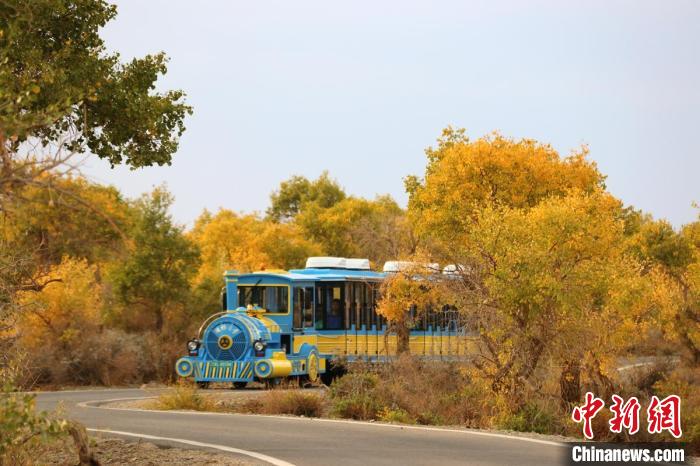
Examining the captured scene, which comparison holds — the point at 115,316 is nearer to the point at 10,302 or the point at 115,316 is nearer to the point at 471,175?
the point at 471,175

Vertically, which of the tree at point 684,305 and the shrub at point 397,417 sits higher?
the tree at point 684,305

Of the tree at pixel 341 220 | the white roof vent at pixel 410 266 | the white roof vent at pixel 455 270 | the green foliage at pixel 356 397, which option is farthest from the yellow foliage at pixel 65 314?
the tree at pixel 341 220

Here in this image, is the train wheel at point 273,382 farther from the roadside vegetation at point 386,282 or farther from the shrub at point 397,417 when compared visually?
the shrub at point 397,417

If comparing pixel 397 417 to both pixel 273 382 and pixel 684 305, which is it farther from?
pixel 684 305

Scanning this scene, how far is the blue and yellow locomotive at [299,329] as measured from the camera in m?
30.2

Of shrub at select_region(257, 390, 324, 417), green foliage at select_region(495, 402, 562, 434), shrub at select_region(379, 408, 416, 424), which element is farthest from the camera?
shrub at select_region(257, 390, 324, 417)

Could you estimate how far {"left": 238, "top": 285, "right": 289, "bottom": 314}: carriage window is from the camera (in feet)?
106

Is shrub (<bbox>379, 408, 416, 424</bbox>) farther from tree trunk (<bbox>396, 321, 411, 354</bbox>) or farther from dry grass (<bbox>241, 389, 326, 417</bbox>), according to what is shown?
tree trunk (<bbox>396, 321, 411, 354</bbox>)

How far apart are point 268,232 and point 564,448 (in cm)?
5437

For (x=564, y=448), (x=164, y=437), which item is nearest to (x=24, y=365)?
(x=164, y=437)

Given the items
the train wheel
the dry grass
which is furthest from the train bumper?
the dry grass

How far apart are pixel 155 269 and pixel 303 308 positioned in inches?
563

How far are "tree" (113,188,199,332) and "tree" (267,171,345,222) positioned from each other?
4744 centimetres

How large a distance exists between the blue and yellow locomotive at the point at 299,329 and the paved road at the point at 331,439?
28.4ft
